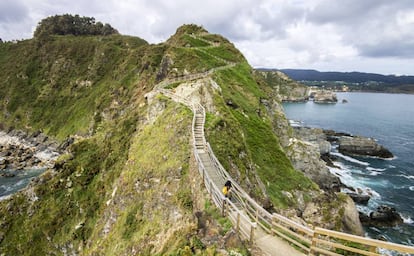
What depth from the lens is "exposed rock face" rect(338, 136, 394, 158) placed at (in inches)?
2876

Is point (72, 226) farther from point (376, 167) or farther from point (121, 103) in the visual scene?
point (376, 167)

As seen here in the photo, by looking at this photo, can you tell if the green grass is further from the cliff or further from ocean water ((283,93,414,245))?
ocean water ((283,93,414,245))

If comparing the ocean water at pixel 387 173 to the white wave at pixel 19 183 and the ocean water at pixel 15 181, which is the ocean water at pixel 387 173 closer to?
the ocean water at pixel 15 181

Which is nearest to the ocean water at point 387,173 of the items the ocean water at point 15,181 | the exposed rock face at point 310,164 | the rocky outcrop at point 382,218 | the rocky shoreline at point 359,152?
the rocky outcrop at point 382,218

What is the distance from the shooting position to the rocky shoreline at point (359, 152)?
4144 centimetres

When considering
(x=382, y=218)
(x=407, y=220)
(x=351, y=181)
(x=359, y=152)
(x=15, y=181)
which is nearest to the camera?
(x=382, y=218)

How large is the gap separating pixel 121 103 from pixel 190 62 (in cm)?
3306

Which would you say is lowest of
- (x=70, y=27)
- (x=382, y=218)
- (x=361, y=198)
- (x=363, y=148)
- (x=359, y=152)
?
(x=382, y=218)

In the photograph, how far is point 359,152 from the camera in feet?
247

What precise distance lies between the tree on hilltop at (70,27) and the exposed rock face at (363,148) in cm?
13603

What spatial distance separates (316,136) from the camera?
8162cm

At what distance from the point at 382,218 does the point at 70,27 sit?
16414 centimetres

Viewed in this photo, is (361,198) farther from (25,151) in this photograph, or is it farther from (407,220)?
(25,151)

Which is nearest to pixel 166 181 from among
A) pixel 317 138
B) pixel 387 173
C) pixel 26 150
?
pixel 387 173
